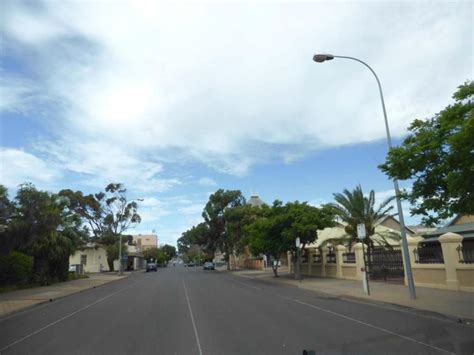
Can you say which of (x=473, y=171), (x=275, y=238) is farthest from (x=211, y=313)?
(x=275, y=238)

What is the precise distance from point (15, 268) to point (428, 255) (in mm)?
26122

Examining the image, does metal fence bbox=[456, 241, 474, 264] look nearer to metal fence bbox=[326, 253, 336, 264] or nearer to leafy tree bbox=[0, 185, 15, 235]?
metal fence bbox=[326, 253, 336, 264]

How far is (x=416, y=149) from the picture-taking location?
1088 centimetres

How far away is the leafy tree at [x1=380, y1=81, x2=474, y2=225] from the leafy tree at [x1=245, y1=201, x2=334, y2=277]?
662 inches

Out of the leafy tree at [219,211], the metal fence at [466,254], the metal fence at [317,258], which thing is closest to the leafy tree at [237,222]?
the leafy tree at [219,211]

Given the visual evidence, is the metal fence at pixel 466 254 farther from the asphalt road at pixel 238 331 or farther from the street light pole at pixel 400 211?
the asphalt road at pixel 238 331

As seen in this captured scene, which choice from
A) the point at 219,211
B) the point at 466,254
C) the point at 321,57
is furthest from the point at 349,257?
the point at 219,211

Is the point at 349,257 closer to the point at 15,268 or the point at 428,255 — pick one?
the point at 428,255

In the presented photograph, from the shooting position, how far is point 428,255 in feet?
63.9

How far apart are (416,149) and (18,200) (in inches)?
756

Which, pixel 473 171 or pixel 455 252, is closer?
pixel 473 171

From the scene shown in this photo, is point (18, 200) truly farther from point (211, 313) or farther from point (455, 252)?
point (455, 252)

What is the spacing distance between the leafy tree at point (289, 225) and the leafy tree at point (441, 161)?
1681cm

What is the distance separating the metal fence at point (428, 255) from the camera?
61.4 ft
